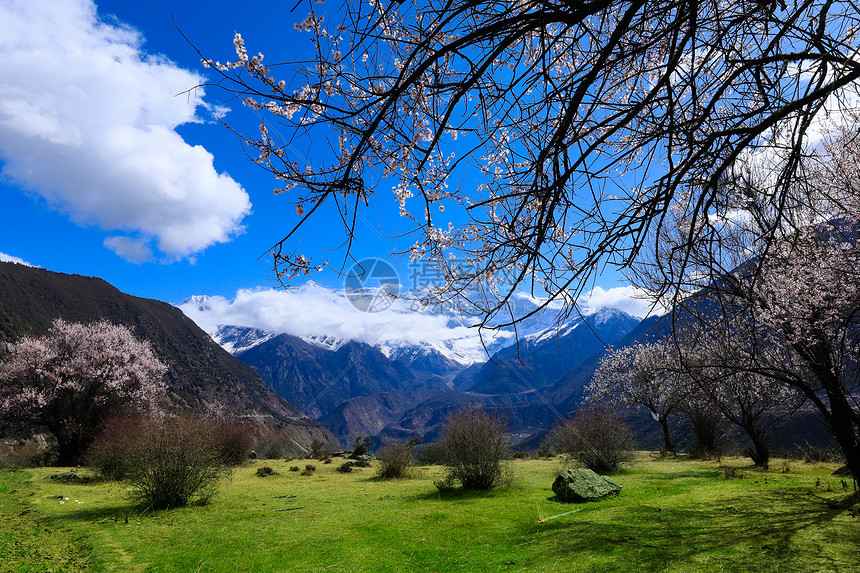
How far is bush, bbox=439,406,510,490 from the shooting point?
9.25 m

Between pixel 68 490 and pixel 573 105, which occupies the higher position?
pixel 573 105

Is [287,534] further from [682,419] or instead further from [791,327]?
[682,419]

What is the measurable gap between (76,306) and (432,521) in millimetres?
112775

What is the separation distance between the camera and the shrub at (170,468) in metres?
7.68

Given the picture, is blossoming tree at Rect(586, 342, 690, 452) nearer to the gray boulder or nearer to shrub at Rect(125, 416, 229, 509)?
the gray boulder

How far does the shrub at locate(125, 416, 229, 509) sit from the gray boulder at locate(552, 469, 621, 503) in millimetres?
7027

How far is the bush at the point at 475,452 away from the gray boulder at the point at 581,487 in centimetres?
159

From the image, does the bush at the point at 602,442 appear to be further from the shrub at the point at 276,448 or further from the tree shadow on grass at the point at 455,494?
the shrub at the point at 276,448

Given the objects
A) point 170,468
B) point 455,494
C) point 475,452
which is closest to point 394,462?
point 455,494

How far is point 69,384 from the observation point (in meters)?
16.8

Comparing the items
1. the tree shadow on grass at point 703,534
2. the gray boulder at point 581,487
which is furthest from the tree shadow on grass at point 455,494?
the tree shadow on grass at point 703,534

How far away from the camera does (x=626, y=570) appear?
360 centimetres

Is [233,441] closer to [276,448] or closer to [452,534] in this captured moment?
[276,448]

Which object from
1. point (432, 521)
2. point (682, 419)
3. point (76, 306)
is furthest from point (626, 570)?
point (76, 306)
